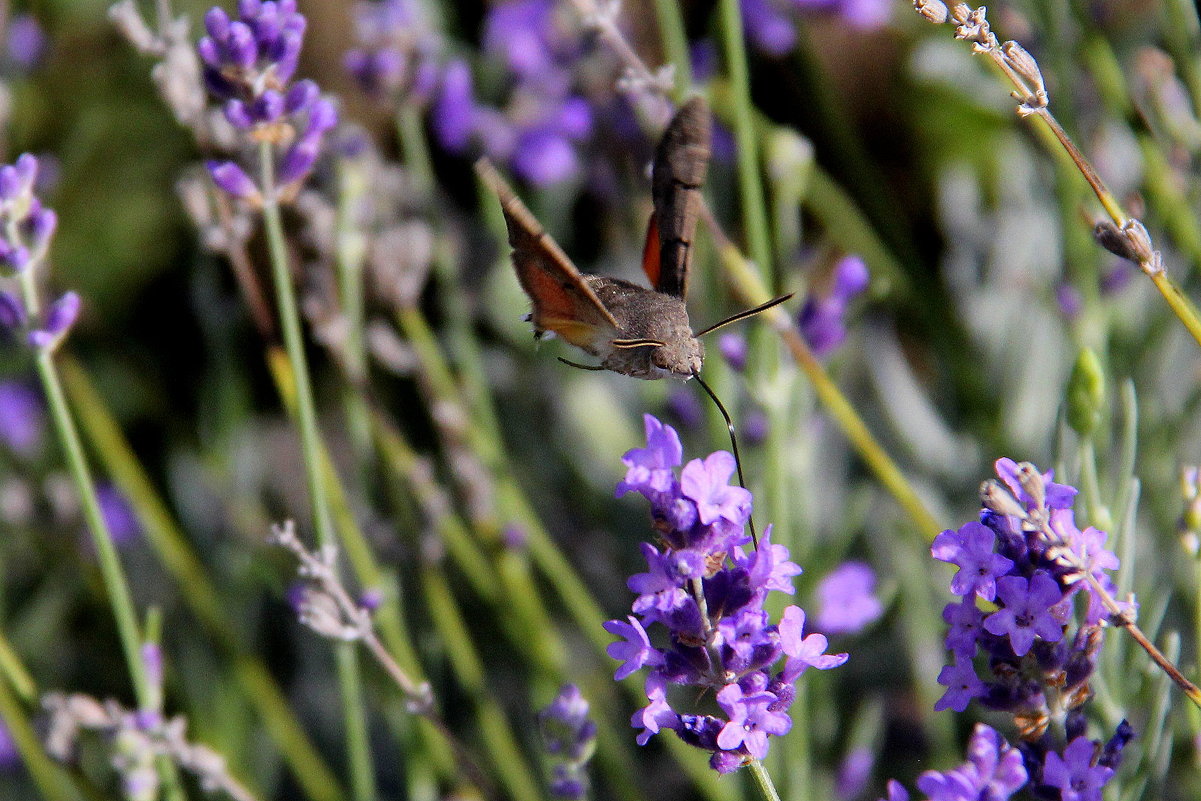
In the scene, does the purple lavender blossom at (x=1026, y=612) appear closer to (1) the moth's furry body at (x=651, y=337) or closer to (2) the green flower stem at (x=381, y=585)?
(1) the moth's furry body at (x=651, y=337)

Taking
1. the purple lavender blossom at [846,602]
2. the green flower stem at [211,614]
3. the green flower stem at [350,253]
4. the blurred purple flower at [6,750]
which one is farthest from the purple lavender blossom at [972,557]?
the blurred purple flower at [6,750]

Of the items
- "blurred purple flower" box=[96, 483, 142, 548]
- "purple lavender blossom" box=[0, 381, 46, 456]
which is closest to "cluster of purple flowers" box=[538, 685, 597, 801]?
"blurred purple flower" box=[96, 483, 142, 548]

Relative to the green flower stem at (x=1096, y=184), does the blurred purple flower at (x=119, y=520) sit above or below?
below

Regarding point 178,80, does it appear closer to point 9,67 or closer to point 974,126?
point 9,67

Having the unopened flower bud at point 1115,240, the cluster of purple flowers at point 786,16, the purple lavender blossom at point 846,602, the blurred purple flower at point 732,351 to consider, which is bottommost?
the purple lavender blossom at point 846,602

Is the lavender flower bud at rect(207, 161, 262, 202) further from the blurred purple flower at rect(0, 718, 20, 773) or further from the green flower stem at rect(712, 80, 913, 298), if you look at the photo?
the blurred purple flower at rect(0, 718, 20, 773)

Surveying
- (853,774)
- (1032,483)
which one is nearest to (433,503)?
(853,774)
